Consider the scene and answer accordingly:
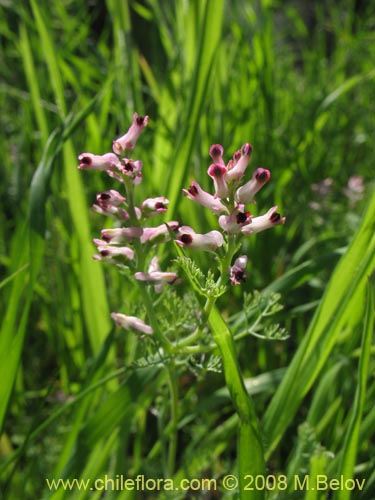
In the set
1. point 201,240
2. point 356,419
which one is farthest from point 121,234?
point 356,419

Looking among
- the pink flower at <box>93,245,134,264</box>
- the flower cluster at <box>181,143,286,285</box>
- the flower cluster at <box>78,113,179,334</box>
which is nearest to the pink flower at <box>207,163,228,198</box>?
the flower cluster at <box>181,143,286,285</box>

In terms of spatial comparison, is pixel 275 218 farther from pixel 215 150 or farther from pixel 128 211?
pixel 128 211

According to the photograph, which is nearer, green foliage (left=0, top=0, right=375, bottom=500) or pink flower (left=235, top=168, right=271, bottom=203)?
pink flower (left=235, top=168, right=271, bottom=203)

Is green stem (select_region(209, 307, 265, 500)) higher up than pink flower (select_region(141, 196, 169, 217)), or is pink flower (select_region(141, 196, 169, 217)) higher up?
pink flower (select_region(141, 196, 169, 217))

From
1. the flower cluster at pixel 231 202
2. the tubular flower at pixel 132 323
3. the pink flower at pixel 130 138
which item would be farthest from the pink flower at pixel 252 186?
the tubular flower at pixel 132 323

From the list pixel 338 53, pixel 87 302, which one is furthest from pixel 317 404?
pixel 338 53

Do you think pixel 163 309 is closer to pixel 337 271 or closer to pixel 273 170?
pixel 337 271

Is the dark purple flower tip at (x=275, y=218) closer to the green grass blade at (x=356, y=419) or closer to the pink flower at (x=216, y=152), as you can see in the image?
the pink flower at (x=216, y=152)

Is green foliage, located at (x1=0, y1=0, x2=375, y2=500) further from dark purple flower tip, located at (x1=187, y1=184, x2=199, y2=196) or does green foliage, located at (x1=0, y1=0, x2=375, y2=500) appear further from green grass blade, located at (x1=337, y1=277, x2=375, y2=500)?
dark purple flower tip, located at (x1=187, y1=184, x2=199, y2=196)
